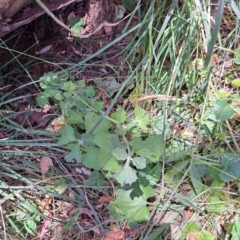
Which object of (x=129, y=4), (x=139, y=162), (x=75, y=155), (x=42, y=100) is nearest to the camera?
(x=139, y=162)

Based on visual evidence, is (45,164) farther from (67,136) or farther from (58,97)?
(58,97)

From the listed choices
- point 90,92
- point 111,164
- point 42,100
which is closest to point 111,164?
point 111,164

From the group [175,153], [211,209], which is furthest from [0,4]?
[211,209]

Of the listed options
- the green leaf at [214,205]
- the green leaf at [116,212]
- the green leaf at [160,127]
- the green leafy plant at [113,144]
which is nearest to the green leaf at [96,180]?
the green leafy plant at [113,144]

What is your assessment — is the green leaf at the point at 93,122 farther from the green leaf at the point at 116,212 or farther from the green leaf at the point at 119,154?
the green leaf at the point at 116,212

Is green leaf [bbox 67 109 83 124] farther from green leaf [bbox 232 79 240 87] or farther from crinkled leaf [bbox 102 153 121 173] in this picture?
green leaf [bbox 232 79 240 87]

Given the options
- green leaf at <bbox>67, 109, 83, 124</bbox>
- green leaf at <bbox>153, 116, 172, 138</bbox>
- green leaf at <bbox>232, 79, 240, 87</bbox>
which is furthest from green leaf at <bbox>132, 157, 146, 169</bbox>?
green leaf at <bbox>232, 79, 240, 87</bbox>

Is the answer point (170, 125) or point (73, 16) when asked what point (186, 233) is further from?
point (73, 16)
